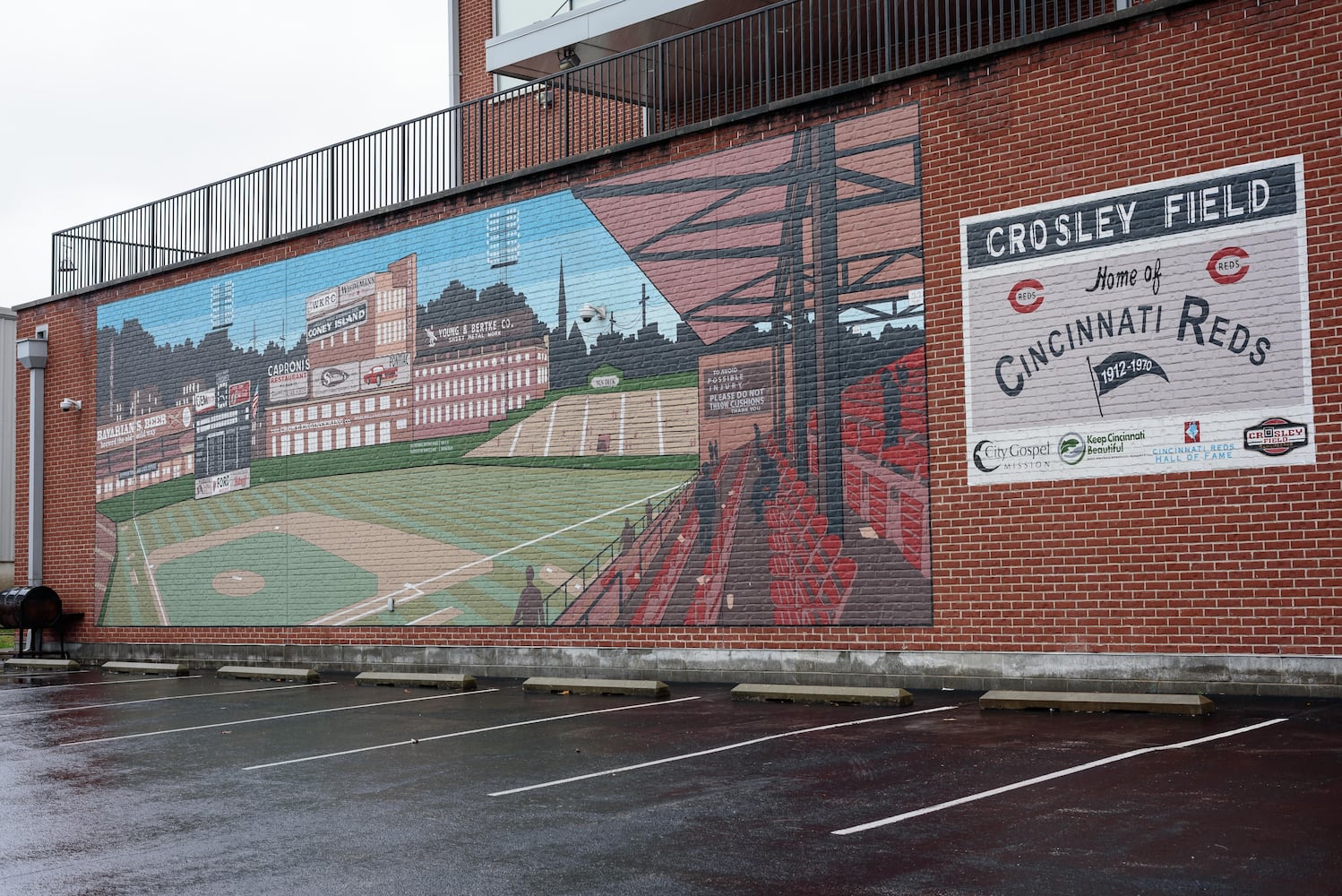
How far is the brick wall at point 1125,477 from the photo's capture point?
487 inches

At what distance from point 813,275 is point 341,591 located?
31.6 ft

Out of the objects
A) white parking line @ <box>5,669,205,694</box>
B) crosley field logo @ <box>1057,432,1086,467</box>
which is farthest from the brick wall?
white parking line @ <box>5,669,205,694</box>

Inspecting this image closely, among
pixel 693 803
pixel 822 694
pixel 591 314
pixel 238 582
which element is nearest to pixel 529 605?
pixel 591 314

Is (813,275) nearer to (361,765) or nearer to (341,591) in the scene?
(361,765)

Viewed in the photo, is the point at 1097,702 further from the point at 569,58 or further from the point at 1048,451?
the point at 569,58

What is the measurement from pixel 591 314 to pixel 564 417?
1.49m

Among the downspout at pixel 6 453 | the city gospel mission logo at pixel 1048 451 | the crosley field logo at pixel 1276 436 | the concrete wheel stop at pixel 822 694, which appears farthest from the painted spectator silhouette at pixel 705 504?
the downspout at pixel 6 453

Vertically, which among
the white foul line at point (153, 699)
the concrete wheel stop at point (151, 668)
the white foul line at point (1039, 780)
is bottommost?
the concrete wheel stop at point (151, 668)

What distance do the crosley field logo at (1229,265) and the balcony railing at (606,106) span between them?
4.50 m

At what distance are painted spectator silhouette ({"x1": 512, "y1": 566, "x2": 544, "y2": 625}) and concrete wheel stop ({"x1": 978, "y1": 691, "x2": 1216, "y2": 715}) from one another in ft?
23.7

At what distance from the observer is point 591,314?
1794 centimetres

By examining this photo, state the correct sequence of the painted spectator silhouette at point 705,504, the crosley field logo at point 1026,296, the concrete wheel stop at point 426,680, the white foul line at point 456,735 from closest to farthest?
the white foul line at point 456,735 < the crosley field logo at point 1026,296 < the painted spectator silhouette at point 705,504 < the concrete wheel stop at point 426,680

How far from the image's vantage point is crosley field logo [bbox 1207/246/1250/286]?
1277 cm

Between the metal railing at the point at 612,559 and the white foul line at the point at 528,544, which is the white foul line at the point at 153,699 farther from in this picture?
the metal railing at the point at 612,559
